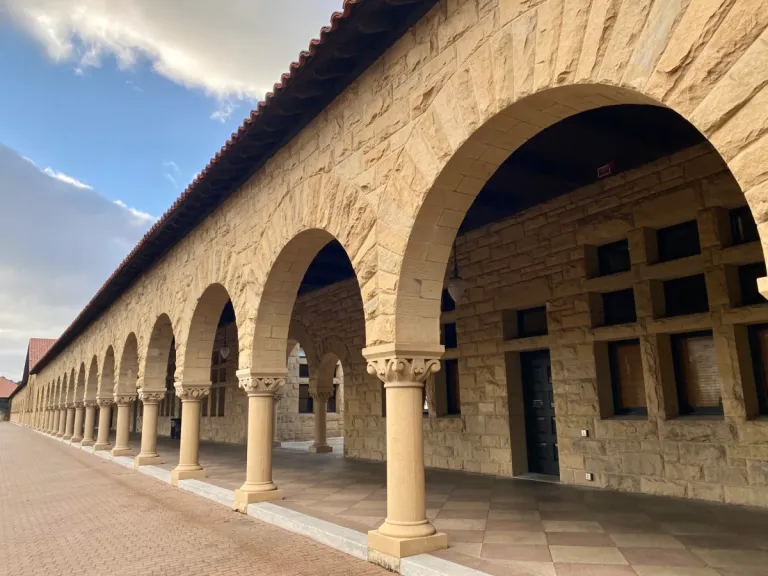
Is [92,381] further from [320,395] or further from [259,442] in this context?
[259,442]

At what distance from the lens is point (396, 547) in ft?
14.6

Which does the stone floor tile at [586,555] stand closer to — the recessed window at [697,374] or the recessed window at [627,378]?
the recessed window at [697,374]

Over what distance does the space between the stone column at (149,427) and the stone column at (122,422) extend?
8.74 ft

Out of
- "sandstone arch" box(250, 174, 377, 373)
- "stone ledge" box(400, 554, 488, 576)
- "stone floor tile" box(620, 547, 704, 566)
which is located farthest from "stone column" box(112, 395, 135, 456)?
"stone floor tile" box(620, 547, 704, 566)

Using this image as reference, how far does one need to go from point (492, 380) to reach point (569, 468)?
1.81m

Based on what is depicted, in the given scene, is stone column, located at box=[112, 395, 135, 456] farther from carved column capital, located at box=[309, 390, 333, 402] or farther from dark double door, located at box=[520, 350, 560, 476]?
dark double door, located at box=[520, 350, 560, 476]

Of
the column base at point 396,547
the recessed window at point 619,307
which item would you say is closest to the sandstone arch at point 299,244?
the column base at point 396,547

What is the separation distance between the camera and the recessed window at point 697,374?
634 centimetres

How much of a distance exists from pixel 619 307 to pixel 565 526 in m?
3.37

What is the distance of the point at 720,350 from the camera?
5.96m

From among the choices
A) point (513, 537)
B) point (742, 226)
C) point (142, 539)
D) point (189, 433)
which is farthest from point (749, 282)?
point (189, 433)

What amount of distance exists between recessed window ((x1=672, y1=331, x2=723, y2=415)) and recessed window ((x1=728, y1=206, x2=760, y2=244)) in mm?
1143

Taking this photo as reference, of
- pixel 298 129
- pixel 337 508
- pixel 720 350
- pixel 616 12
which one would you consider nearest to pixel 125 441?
pixel 337 508

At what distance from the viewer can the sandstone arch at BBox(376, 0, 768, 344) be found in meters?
2.52
